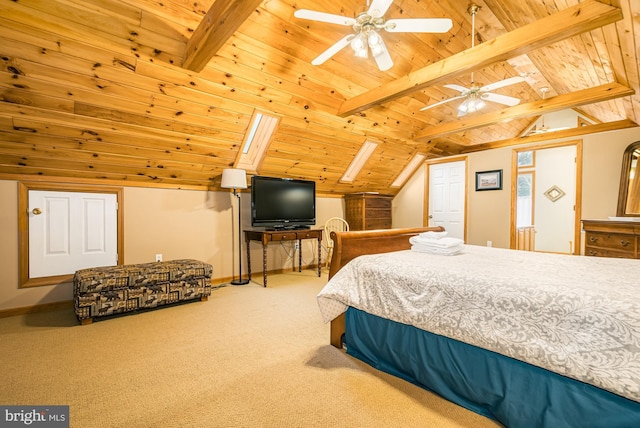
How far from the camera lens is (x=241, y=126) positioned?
362 cm

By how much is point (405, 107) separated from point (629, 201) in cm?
328

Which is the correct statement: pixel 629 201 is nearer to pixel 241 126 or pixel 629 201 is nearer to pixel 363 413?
pixel 363 413

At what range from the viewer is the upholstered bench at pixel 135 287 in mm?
Result: 2656

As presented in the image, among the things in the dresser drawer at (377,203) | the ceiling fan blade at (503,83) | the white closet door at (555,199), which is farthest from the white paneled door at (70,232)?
the white closet door at (555,199)

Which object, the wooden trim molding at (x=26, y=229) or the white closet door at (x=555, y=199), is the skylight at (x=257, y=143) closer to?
the wooden trim molding at (x=26, y=229)

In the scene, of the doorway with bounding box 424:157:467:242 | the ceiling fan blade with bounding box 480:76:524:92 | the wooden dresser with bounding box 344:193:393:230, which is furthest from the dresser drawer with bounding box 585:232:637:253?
the wooden dresser with bounding box 344:193:393:230

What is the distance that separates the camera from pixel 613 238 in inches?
133

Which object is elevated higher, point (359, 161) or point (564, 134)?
point (564, 134)

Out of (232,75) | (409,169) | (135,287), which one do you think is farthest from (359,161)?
(135,287)

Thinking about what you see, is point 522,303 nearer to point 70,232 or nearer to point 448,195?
point 70,232

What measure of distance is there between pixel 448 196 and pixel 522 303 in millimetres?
5120

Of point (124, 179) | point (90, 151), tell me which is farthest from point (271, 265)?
point (90, 151)

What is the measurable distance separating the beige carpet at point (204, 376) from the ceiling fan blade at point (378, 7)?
7.67ft

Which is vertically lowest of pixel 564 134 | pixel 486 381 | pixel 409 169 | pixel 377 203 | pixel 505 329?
pixel 486 381
